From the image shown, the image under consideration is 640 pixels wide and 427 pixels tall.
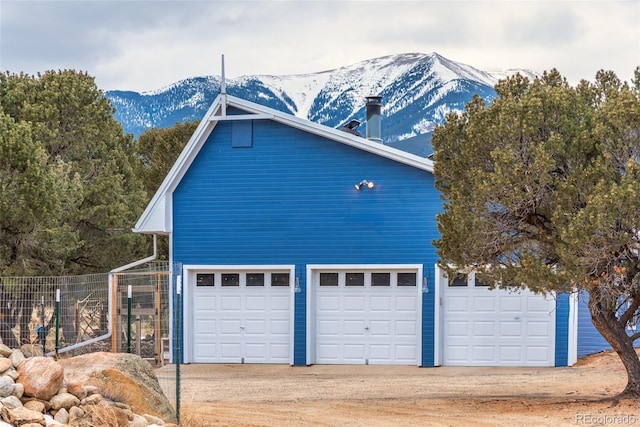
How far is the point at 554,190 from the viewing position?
504 inches

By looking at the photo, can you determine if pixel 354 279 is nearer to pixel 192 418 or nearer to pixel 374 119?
pixel 374 119

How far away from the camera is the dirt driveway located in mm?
12523

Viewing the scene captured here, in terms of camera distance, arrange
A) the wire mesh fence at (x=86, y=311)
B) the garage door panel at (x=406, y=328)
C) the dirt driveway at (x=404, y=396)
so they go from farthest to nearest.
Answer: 1. the garage door panel at (x=406, y=328)
2. the wire mesh fence at (x=86, y=311)
3. the dirt driveway at (x=404, y=396)

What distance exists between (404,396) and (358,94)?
3719 centimetres

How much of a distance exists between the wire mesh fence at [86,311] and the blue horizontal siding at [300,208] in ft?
10.7

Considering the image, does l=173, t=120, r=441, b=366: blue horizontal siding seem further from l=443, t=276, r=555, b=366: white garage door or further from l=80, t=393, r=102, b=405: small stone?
l=80, t=393, r=102, b=405: small stone

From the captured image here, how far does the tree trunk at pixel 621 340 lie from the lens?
44.5ft

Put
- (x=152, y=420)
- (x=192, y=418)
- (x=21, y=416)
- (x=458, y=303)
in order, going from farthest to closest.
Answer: (x=458, y=303) < (x=192, y=418) < (x=152, y=420) < (x=21, y=416)

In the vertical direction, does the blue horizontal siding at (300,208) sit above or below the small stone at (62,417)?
above

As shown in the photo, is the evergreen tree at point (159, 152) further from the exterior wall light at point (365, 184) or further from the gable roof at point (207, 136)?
the exterior wall light at point (365, 184)

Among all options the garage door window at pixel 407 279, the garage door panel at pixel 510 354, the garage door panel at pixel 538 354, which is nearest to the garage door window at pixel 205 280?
the garage door window at pixel 407 279

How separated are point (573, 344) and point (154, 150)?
2147 centimetres

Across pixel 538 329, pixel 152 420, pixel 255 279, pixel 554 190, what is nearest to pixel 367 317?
pixel 255 279

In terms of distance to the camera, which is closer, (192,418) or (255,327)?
(192,418)
